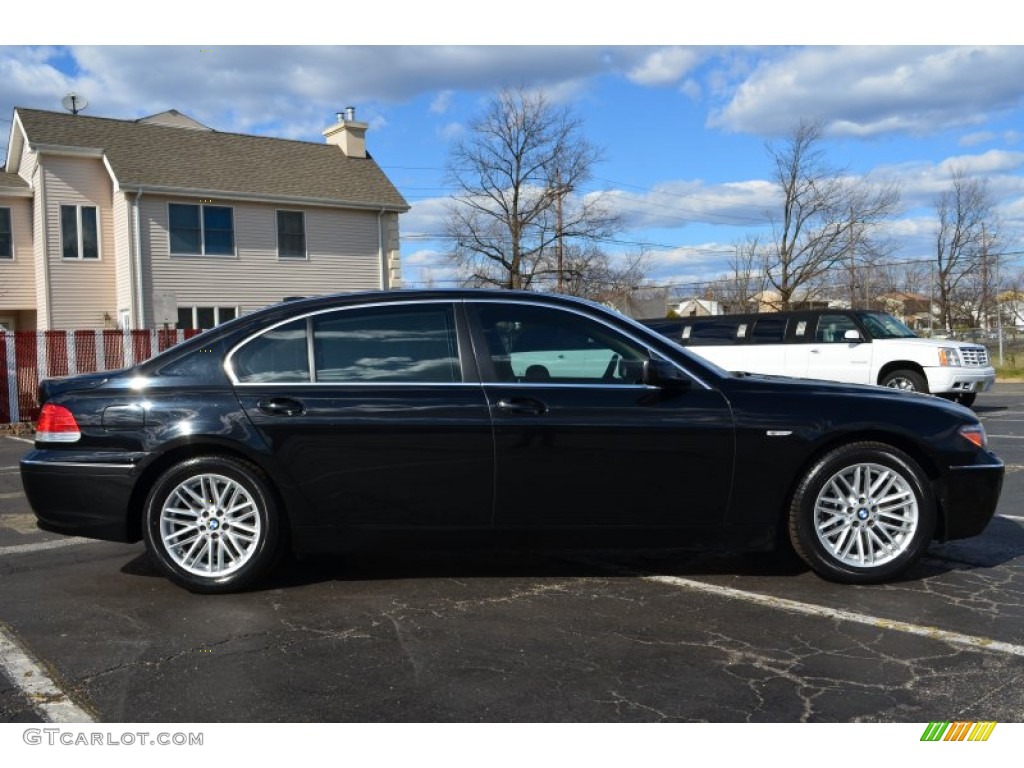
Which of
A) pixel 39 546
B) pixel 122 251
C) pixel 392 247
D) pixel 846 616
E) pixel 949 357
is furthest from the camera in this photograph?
pixel 392 247

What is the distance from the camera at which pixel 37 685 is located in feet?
12.2

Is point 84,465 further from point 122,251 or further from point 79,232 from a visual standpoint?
point 79,232

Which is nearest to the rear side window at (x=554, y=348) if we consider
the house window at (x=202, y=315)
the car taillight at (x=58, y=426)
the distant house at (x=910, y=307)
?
the car taillight at (x=58, y=426)

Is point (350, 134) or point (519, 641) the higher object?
point (350, 134)

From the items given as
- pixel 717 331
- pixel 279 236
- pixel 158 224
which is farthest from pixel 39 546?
pixel 279 236

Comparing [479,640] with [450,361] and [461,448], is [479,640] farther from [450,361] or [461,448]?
[450,361]

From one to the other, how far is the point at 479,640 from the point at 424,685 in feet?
1.84

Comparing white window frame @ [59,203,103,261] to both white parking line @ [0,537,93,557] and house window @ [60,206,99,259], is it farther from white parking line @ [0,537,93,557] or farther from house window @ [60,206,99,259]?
white parking line @ [0,537,93,557]

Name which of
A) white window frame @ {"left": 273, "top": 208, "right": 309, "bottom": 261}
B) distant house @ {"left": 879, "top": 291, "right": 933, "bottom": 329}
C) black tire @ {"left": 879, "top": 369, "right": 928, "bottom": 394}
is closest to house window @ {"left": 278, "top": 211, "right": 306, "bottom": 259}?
white window frame @ {"left": 273, "top": 208, "right": 309, "bottom": 261}

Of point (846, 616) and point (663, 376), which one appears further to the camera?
A: point (663, 376)

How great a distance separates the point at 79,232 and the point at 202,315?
3.62 metres

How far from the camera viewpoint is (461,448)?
484 centimetres

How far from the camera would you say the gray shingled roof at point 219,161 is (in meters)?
24.1

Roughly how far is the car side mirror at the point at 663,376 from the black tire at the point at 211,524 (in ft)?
6.71
